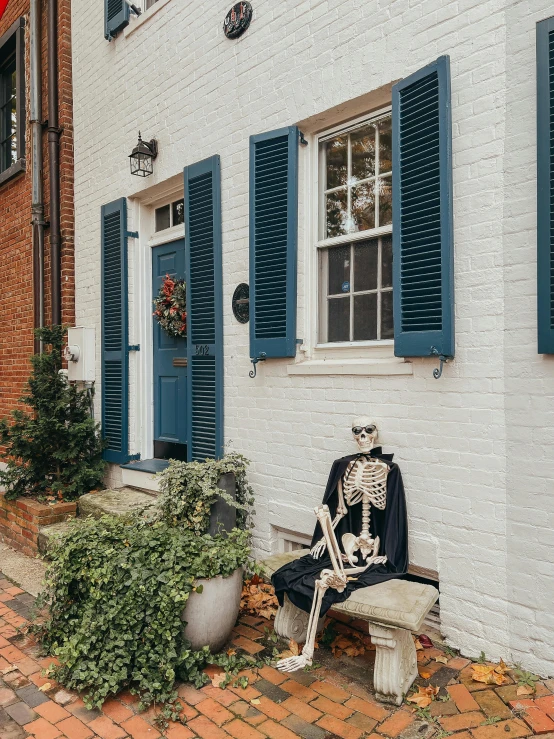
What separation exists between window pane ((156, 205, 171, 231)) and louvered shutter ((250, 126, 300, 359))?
1.77 metres

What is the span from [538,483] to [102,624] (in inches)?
91.8

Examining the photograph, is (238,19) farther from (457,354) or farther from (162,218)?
(457,354)

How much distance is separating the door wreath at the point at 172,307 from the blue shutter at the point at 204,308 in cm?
40

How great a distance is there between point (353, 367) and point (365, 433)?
453 millimetres

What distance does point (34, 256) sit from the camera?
6.78m

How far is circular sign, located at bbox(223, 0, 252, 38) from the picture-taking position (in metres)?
4.52

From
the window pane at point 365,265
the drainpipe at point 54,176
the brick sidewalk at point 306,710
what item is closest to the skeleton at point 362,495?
the brick sidewalk at point 306,710

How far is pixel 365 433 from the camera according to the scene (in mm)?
3578

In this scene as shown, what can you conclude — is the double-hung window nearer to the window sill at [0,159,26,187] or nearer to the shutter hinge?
the shutter hinge

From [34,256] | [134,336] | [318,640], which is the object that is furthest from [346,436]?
[34,256]

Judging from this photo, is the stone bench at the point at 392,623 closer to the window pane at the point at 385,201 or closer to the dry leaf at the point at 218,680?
the dry leaf at the point at 218,680

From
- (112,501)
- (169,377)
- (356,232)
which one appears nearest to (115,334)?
(169,377)

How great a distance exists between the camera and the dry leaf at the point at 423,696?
9.46 ft

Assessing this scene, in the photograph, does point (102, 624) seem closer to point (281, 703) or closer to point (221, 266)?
point (281, 703)
